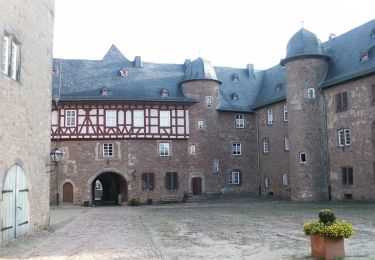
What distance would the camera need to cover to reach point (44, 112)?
53.4 ft

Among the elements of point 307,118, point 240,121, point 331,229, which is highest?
point 240,121

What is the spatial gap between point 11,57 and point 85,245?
5.91 metres

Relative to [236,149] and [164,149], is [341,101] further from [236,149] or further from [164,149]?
[164,149]

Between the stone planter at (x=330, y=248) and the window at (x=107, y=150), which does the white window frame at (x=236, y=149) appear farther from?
the stone planter at (x=330, y=248)

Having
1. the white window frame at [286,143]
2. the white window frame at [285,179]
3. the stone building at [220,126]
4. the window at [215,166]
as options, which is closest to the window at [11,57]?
the stone building at [220,126]

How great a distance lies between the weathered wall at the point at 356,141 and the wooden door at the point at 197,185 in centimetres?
1041

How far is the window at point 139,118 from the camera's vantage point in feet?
115

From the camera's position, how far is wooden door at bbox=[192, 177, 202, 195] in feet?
118

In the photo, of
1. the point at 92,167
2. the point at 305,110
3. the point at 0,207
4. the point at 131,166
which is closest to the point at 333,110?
the point at 305,110

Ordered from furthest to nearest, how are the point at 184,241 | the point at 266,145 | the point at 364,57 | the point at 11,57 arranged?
the point at 266,145 < the point at 364,57 < the point at 11,57 < the point at 184,241

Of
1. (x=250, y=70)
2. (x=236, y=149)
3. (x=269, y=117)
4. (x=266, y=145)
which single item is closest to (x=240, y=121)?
(x=236, y=149)

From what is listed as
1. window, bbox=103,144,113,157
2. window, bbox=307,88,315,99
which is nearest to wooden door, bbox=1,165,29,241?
window, bbox=103,144,113,157

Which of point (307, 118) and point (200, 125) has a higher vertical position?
point (200, 125)

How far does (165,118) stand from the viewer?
3569 centimetres
